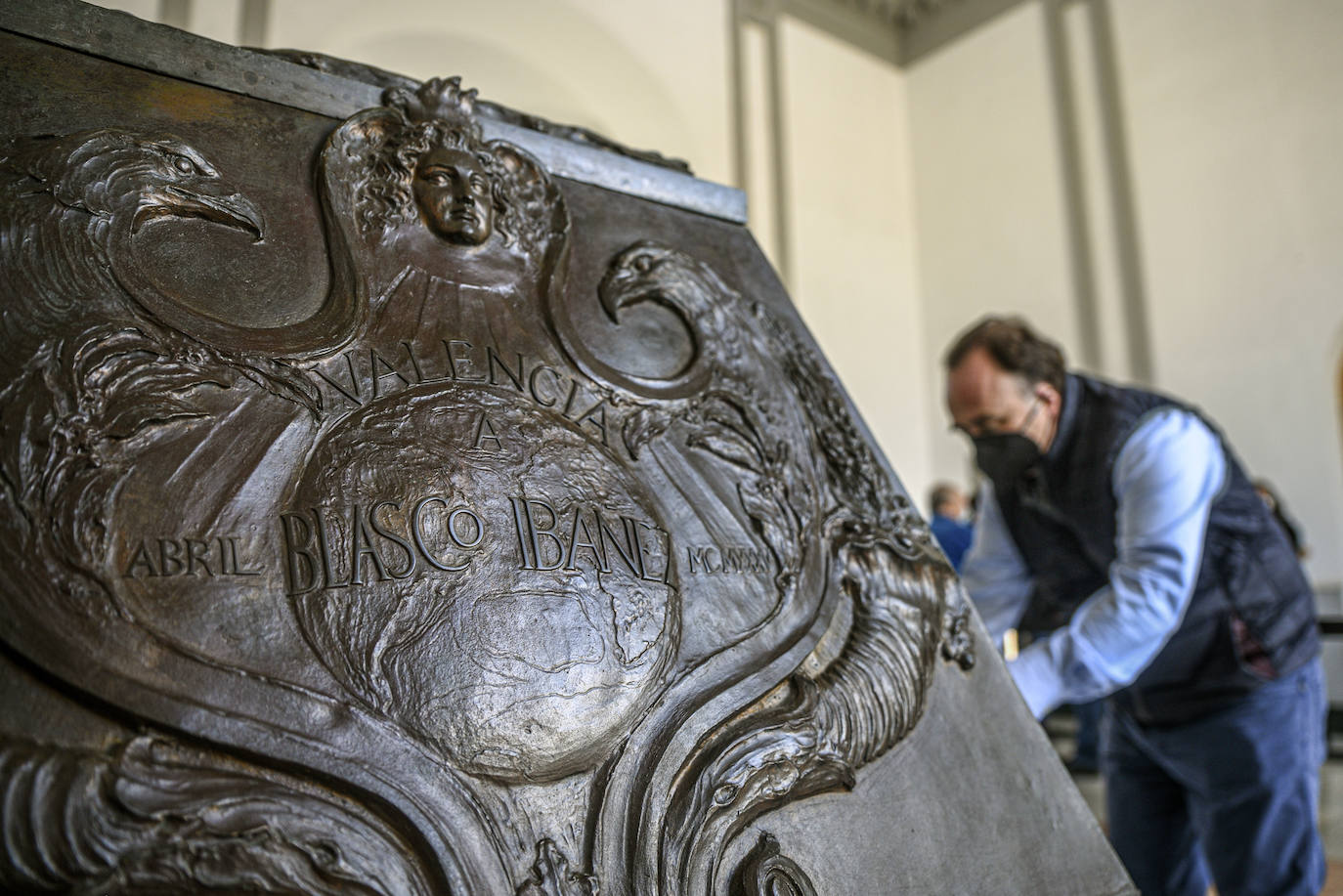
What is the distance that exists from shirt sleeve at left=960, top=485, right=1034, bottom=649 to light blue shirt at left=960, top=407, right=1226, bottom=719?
1.14 feet

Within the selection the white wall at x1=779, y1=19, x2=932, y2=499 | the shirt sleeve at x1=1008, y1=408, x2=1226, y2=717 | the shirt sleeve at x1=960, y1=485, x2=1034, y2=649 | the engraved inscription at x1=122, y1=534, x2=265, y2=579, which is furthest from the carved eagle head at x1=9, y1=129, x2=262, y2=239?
the white wall at x1=779, y1=19, x2=932, y2=499

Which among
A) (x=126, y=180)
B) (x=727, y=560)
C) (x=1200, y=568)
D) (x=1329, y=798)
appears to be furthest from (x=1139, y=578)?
→ (x=1329, y=798)

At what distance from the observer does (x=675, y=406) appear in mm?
1308

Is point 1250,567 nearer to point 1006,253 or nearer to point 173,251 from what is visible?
point 173,251

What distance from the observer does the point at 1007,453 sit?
83.1 inches

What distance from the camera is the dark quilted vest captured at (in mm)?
1970

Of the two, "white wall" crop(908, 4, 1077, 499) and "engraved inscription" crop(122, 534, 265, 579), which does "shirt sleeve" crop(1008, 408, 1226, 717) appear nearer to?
"engraved inscription" crop(122, 534, 265, 579)

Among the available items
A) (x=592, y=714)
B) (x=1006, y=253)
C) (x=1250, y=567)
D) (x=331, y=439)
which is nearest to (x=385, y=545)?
(x=331, y=439)

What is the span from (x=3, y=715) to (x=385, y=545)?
33 cm

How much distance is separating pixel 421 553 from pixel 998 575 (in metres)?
1.66

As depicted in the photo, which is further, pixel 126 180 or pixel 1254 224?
pixel 1254 224

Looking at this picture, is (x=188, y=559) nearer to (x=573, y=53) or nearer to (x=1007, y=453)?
→ (x=1007, y=453)

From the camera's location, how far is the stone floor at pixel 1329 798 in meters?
2.94

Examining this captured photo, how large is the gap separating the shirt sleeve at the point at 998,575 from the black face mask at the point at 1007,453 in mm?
146
